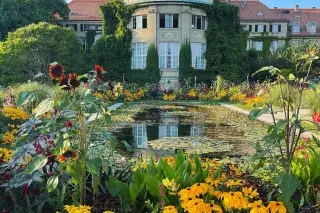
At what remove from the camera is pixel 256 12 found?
4778cm

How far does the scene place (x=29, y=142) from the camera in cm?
312

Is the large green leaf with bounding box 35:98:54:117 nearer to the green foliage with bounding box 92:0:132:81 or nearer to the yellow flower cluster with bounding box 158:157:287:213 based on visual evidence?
the yellow flower cluster with bounding box 158:157:287:213

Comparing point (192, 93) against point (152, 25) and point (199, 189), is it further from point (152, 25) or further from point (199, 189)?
point (199, 189)

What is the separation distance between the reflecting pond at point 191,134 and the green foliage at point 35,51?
16749 mm

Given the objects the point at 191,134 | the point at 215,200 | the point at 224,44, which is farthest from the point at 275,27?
the point at 215,200

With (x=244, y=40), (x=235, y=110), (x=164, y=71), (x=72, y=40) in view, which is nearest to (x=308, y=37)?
(x=244, y=40)

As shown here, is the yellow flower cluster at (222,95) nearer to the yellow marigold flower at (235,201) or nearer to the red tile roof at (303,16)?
the yellow marigold flower at (235,201)

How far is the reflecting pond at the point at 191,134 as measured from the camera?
7.89 m

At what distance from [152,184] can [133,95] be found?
1951 cm

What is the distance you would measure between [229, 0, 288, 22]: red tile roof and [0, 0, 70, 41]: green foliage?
22.5 m

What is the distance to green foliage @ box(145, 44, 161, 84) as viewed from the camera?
30.5 meters

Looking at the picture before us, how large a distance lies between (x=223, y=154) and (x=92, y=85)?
465cm

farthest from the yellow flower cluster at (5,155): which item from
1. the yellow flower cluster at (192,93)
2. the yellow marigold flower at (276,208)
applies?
the yellow flower cluster at (192,93)

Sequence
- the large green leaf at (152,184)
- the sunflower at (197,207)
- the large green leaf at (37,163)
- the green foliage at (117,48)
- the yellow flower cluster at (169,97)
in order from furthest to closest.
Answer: the green foliage at (117,48) < the yellow flower cluster at (169,97) < the large green leaf at (152,184) < the large green leaf at (37,163) < the sunflower at (197,207)
